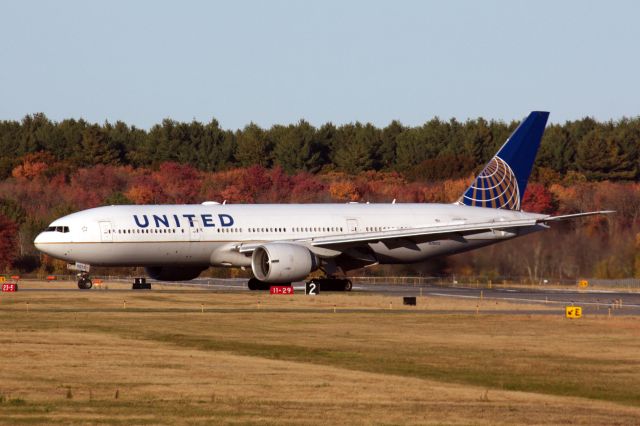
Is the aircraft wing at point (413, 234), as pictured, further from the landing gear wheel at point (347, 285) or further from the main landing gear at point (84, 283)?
the main landing gear at point (84, 283)

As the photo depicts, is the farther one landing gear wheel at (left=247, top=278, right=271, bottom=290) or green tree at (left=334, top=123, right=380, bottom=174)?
green tree at (left=334, top=123, right=380, bottom=174)

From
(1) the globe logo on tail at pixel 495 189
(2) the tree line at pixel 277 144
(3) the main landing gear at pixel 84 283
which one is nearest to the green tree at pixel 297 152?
(2) the tree line at pixel 277 144

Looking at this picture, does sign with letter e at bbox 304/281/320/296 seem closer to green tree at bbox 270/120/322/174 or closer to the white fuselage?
the white fuselage

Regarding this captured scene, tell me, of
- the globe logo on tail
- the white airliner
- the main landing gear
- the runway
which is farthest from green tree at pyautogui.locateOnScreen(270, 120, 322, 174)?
the main landing gear

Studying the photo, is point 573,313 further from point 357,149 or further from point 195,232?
point 357,149

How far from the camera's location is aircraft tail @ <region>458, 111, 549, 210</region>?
74375 mm

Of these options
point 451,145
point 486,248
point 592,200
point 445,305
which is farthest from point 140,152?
point 445,305

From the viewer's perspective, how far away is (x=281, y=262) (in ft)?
204

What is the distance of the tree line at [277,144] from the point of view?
16012cm

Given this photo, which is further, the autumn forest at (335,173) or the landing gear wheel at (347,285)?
the autumn forest at (335,173)

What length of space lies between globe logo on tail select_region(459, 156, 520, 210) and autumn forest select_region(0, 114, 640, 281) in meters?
3.08

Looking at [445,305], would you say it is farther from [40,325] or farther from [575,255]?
[575,255]

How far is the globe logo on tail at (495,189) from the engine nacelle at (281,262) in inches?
544

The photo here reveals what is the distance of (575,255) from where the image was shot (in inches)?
3063
